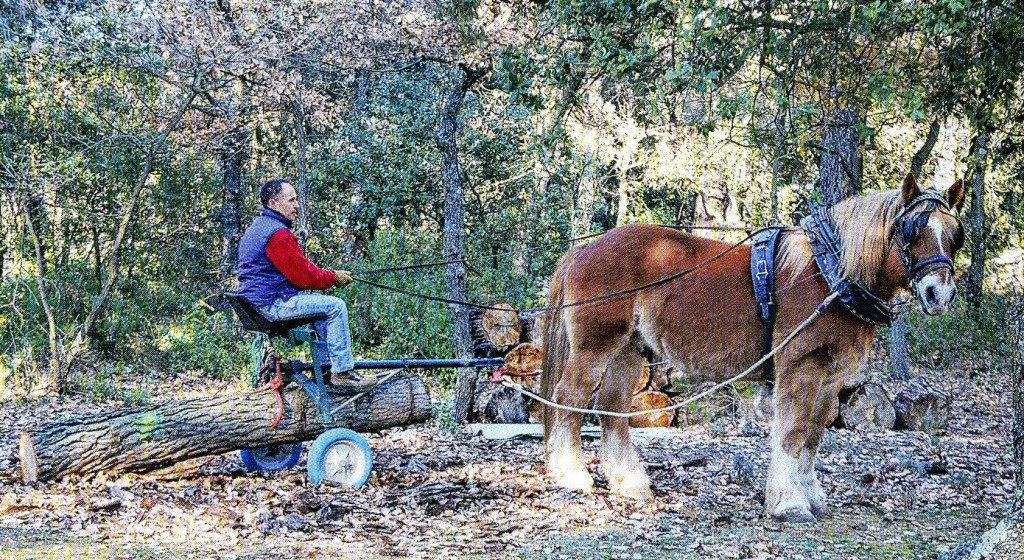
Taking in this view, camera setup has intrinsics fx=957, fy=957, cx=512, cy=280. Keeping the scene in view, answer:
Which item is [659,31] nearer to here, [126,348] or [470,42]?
[470,42]

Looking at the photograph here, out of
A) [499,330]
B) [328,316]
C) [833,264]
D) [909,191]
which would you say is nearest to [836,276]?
[833,264]

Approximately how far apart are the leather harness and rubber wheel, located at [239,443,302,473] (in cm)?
334

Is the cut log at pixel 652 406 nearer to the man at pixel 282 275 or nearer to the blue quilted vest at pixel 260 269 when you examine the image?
the man at pixel 282 275

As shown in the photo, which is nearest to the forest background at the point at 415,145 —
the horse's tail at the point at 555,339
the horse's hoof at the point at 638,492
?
the horse's tail at the point at 555,339

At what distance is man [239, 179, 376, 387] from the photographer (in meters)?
6.00

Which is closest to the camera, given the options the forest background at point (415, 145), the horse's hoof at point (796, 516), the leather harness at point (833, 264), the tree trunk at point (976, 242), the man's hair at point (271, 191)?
the leather harness at point (833, 264)

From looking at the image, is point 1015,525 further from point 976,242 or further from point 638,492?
point 976,242

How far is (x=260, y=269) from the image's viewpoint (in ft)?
19.9

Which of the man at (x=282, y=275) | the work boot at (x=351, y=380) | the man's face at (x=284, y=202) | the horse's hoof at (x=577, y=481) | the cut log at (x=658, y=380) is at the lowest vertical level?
the horse's hoof at (x=577, y=481)

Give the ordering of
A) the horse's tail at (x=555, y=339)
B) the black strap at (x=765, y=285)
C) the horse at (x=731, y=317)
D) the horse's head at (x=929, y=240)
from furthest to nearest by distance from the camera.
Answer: the horse's tail at (x=555, y=339)
the black strap at (x=765, y=285)
the horse at (x=731, y=317)
the horse's head at (x=929, y=240)

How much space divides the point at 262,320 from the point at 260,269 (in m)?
0.32

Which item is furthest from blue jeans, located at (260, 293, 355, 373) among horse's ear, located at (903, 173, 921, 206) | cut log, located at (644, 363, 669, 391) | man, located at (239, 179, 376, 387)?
cut log, located at (644, 363, 669, 391)

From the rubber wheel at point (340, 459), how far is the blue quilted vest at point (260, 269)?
0.97 metres

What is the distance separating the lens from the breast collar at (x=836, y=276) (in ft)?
18.1
